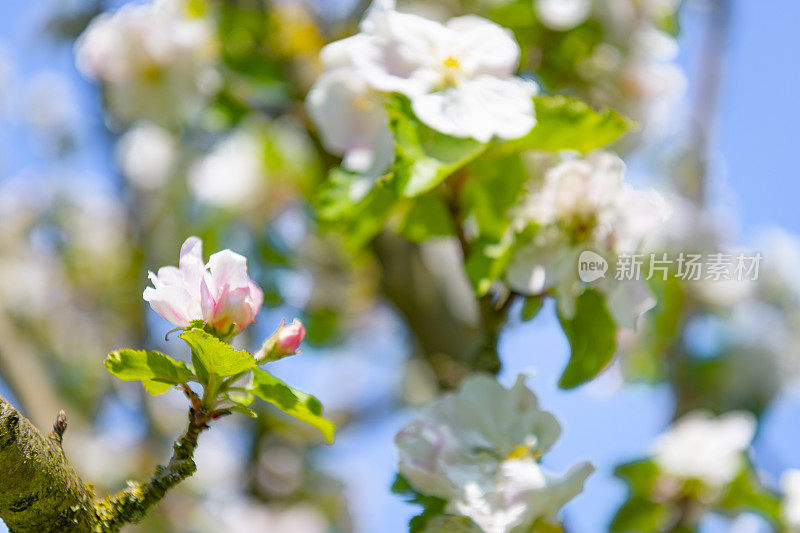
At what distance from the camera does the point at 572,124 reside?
822mm

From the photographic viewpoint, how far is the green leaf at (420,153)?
0.77 metres

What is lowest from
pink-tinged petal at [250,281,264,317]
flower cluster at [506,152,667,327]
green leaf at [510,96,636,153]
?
pink-tinged petal at [250,281,264,317]

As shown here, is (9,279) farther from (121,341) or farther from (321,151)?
(321,151)

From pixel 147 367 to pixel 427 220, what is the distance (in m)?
0.43

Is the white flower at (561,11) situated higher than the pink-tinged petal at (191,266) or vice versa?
the white flower at (561,11)

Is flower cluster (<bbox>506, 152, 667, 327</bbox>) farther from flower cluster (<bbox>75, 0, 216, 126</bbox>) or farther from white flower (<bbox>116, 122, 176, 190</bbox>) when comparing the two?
white flower (<bbox>116, 122, 176, 190</bbox>)

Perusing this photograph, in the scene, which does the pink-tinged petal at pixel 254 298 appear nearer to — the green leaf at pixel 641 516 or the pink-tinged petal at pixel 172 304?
the pink-tinged petal at pixel 172 304

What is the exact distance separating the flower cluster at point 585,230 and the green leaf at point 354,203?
0.52ft

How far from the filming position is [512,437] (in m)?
0.79

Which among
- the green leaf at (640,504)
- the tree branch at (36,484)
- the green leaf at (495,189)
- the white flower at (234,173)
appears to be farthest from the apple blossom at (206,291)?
the white flower at (234,173)

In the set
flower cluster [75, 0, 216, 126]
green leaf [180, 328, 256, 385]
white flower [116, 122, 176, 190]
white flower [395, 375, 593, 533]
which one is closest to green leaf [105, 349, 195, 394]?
green leaf [180, 328, 256, 385]

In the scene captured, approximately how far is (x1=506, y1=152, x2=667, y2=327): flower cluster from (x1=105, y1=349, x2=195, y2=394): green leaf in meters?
0.35

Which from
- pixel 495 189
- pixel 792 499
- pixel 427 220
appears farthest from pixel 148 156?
pixel 792 499

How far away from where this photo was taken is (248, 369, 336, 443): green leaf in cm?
63
